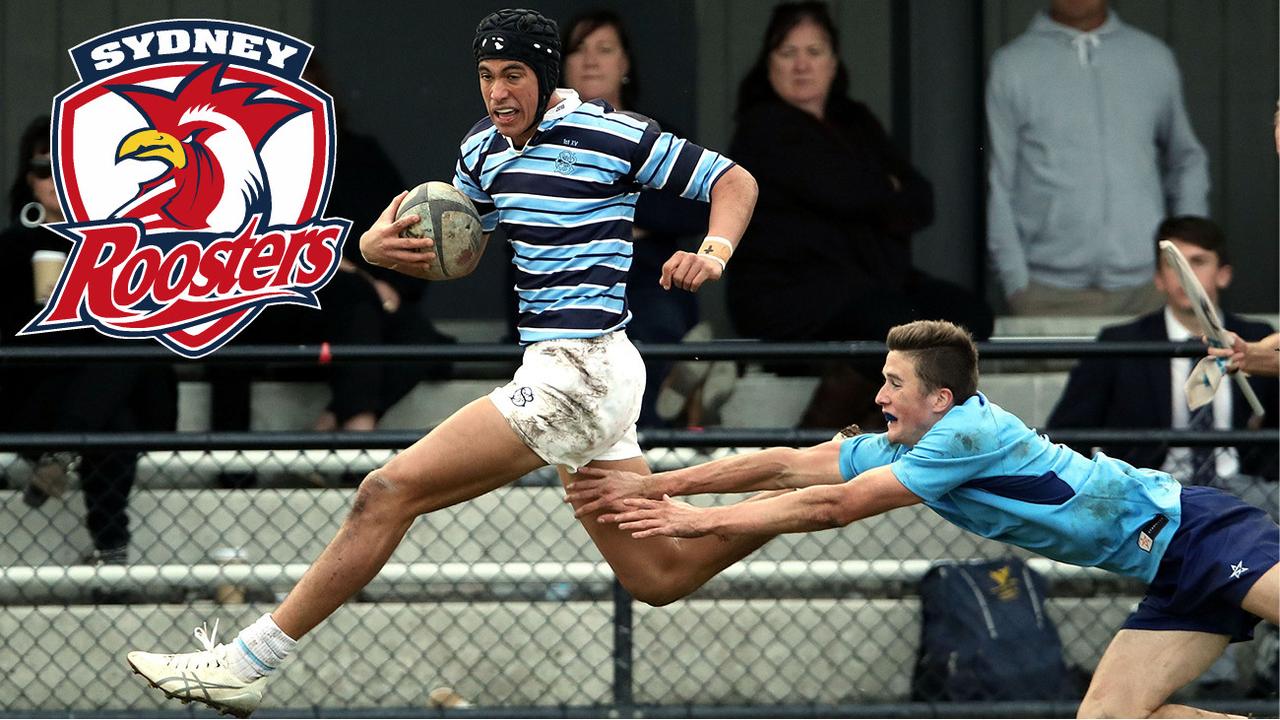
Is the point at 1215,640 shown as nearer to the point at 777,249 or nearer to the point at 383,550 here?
the point at 383,550

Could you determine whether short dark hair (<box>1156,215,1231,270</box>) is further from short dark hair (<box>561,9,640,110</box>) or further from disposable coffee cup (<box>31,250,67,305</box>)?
disposable coffee cup (<box>31,250,67,305</box>)

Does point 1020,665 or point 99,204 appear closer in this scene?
point 1020,665

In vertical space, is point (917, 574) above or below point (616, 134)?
below

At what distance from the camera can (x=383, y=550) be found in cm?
441

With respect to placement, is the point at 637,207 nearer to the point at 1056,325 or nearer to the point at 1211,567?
the point at 1056,325

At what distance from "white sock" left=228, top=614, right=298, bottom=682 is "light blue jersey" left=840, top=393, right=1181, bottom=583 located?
1609 mm

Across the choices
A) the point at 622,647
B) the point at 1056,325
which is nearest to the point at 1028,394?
the point at 1056,325

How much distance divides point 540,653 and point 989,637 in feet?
5.31

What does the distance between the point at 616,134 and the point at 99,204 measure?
3031 millimetres

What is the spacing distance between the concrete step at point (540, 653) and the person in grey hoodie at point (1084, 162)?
140 centimetres

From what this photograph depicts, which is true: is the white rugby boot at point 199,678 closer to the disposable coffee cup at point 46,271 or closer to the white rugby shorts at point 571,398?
the white rugby shorts at point 571,398

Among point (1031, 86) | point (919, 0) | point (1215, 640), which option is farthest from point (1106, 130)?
point (1215, 640)

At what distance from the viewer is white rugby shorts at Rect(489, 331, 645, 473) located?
14.4 ft

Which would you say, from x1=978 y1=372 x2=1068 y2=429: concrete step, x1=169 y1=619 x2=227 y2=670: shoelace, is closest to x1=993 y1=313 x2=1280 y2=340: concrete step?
x1=978 y1=372 x2=1068 y2=429: concrete step
